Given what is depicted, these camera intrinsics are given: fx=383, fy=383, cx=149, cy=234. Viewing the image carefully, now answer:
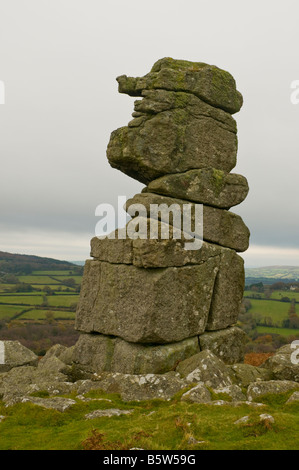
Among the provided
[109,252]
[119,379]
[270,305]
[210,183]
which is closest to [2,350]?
[109,252]

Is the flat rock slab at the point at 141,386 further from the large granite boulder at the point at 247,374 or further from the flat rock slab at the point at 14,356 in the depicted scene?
the flat rock slab at the point at 14,356

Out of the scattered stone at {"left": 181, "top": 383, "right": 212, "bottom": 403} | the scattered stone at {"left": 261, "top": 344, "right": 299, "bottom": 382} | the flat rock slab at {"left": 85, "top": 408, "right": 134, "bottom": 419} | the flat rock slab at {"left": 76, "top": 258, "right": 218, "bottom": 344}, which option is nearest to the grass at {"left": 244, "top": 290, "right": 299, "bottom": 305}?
the scattered stone at {"left": 261, "top": 344, "right": 299, "bottom": 382}

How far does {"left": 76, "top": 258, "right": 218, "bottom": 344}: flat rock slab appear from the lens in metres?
17.6

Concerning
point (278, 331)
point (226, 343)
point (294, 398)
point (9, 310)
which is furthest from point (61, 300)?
point (294, 398)

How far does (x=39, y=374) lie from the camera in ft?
60.6

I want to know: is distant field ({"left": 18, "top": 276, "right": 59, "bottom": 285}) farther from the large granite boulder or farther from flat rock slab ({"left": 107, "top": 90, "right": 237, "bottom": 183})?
the large granite boulder

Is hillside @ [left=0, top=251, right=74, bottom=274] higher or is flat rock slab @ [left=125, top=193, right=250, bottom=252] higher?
flat rock slab @ [left=125, top=193, right=250, bottom=252]

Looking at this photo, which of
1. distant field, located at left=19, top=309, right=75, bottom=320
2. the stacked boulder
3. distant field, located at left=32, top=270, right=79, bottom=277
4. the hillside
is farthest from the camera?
the hillside

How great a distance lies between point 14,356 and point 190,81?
19160mm

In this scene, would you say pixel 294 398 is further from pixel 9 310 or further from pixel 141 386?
pixel 9 310

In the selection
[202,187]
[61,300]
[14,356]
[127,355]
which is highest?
[202,187]

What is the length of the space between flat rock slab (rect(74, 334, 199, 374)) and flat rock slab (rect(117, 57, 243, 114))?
13.4 metres

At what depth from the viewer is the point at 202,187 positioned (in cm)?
2095

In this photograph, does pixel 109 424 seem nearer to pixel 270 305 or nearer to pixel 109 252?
pixel 109 252
